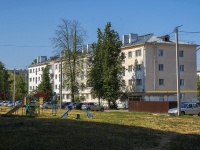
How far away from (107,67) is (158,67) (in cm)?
1077

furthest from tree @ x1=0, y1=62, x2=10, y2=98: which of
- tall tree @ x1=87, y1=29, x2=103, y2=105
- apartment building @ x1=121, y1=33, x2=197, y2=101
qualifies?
apartment building @ x1=121, y1=33, x2=197, y2=101

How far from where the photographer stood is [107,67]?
62250 millimetres

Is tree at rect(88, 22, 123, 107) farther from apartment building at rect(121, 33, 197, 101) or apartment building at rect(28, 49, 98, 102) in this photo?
apartment building at rect(121, 33, 197, 101)

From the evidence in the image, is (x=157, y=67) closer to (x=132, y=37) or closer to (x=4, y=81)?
(x=132, y=37)

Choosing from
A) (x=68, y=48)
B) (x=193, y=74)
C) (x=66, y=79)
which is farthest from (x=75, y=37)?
(x=193, y=74)

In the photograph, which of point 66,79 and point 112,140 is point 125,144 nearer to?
point 112,140

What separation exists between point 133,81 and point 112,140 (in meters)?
55.2

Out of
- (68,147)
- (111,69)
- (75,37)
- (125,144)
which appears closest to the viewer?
(68,147)

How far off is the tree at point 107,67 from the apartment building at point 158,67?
484 cm

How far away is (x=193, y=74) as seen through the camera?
227 feet

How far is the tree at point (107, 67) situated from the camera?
61688 mm

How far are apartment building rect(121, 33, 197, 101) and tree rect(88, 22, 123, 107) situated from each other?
4.84m

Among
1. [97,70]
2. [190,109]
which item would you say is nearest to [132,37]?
[97,70]

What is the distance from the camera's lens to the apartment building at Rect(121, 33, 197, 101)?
65.6m
